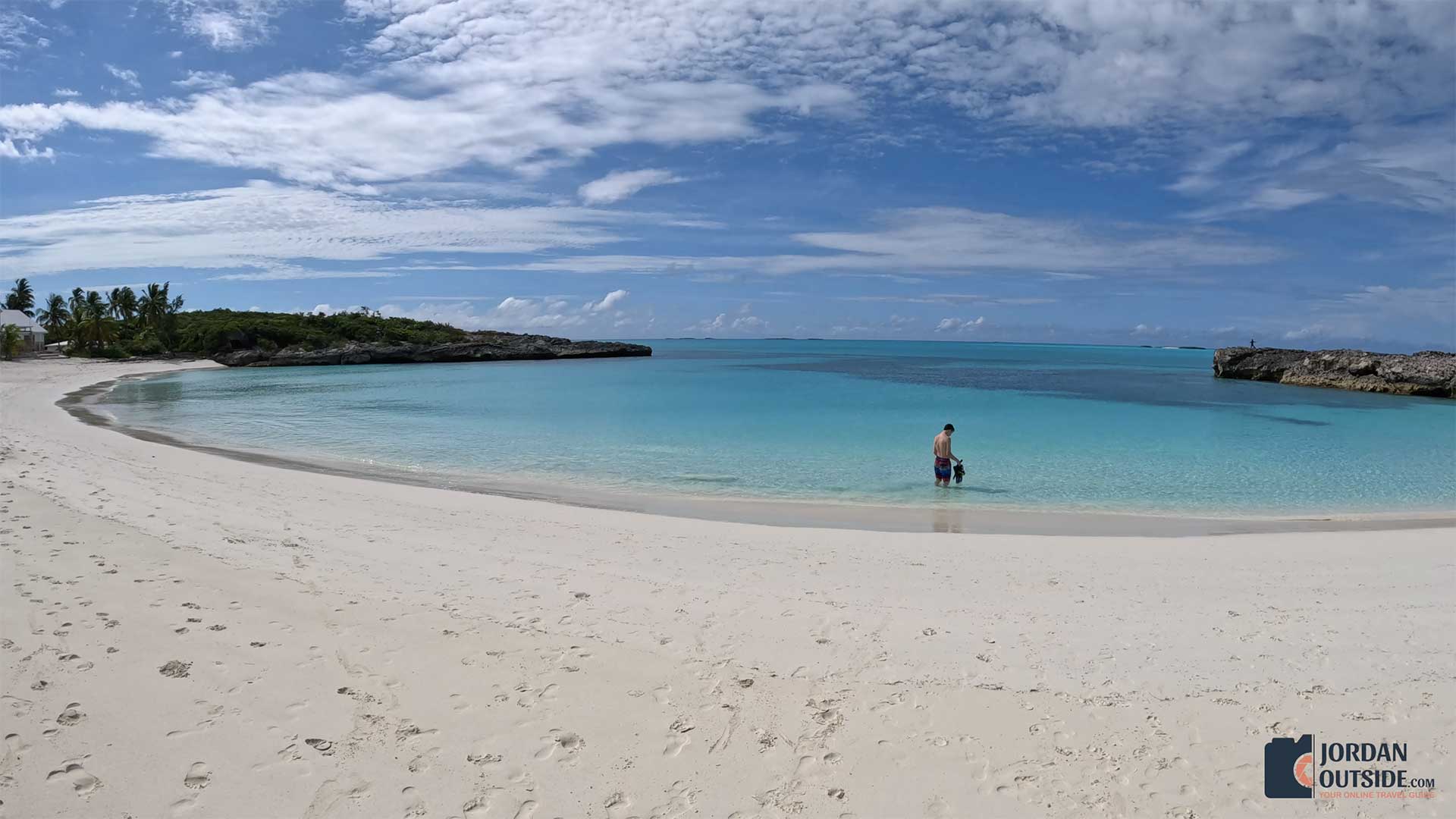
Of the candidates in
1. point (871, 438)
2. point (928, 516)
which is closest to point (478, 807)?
point (928, 516)

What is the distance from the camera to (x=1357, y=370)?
44.5 m

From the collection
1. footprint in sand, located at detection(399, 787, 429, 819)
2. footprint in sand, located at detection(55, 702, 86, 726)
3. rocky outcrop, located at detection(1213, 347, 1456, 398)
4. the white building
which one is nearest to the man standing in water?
footprint in sand, located at detection(399, 787, 429, 819)

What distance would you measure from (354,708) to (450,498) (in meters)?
7.20

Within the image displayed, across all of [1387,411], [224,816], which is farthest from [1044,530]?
[1387,411]

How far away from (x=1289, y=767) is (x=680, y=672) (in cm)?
362

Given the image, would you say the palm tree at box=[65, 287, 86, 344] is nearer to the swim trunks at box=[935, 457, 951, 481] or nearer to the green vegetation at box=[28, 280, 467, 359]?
the green vegetation at box=[28, 280, 467, 359]

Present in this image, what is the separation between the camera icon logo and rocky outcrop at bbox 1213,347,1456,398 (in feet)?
162

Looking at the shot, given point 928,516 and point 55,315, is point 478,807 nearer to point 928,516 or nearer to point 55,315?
point 928,516

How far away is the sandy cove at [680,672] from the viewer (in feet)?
12.6

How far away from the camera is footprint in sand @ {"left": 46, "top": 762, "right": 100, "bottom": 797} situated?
369cm

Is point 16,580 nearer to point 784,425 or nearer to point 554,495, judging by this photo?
point 554,495

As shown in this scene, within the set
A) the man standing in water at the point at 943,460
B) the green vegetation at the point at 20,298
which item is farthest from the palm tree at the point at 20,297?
the man standing in water at the point at 943,460

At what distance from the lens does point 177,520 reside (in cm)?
895

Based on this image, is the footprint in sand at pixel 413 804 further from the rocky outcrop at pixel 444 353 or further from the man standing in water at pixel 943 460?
the rocky outcrop at pixel 444 353
